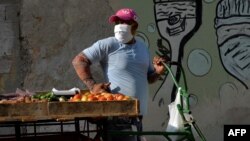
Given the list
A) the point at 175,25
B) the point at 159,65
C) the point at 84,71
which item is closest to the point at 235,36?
the point at 175,25

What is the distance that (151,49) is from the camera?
8219mm

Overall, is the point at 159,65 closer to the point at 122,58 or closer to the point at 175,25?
the point at 122,58

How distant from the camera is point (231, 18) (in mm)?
8469

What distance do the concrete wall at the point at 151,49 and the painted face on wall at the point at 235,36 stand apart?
0.01 metres

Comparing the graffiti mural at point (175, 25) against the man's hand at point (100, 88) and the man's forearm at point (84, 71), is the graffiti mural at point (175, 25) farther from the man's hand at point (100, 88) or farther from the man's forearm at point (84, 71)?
the man's hand at point (100, 88)

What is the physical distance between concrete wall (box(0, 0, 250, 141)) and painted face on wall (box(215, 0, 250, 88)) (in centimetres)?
1

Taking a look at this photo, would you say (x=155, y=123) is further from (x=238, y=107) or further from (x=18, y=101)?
(x=18, y=101)

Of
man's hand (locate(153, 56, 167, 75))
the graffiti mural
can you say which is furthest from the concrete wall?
man's hand (locate(153, 56, 167, 75))

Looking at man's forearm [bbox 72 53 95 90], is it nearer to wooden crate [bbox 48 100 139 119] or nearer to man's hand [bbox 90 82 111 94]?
man's hand [bbox 90 82 111 94]

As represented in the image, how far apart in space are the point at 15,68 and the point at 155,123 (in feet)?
6.15

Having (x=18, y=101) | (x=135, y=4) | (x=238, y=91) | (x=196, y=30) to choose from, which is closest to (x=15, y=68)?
(x=135, y=4)

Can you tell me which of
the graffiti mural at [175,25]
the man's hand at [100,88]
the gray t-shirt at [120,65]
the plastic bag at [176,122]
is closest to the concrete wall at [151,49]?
the graffiti mural at [175,25]

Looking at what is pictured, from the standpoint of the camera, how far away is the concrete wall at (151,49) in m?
7.89

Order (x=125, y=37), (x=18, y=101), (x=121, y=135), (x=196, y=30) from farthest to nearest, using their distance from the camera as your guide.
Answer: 1. (x=196, y=30)
2. (x=125, y=37)
3. (x=121, y=135)
4. (x=18, y=101)
